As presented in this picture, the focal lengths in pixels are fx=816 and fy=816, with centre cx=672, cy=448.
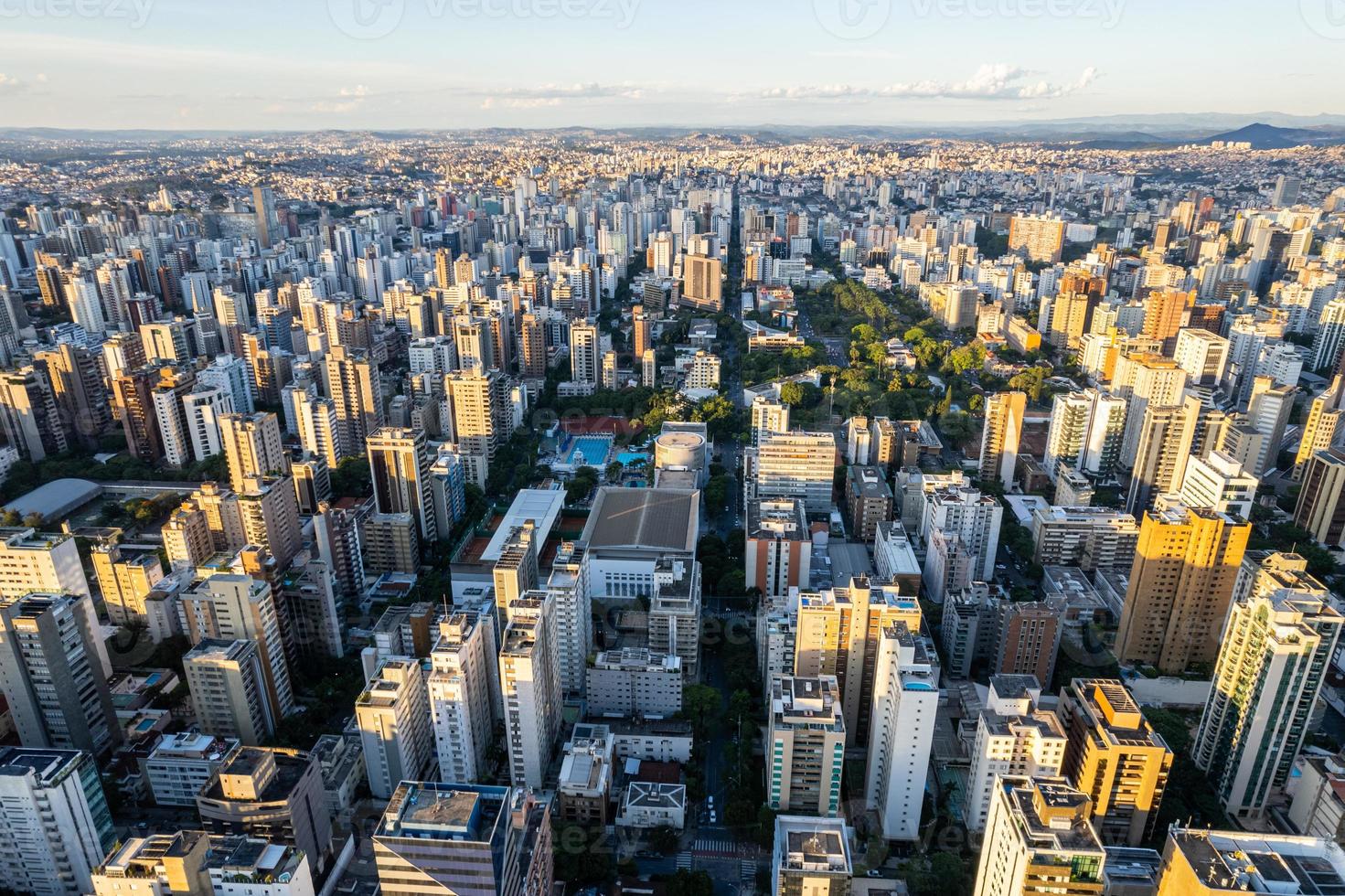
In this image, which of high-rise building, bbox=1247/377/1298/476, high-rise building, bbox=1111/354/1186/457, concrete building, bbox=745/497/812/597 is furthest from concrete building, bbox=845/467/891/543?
high-rise building, bbox=1247/377/1298/476

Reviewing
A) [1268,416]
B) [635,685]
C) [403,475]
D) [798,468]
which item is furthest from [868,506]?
[1268,416]

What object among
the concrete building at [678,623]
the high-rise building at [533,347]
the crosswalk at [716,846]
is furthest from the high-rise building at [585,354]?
the crosswalk at [716,846]

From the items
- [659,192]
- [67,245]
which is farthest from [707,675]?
[659,192]

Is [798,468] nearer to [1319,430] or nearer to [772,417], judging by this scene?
[772,417]

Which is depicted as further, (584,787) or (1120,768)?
(584,787)

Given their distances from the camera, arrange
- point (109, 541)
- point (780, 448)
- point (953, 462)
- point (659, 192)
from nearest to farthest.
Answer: point (109, 541) < point (780, 448) < point (953, 462) < point (659, 192)

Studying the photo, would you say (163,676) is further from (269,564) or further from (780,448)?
(780,448)

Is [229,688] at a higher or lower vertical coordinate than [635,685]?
higher

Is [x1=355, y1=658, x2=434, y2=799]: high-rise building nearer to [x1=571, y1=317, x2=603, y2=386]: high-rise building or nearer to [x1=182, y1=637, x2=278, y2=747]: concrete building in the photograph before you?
[x1=182, y1=637, x2=278, y2=747]: concrete building
